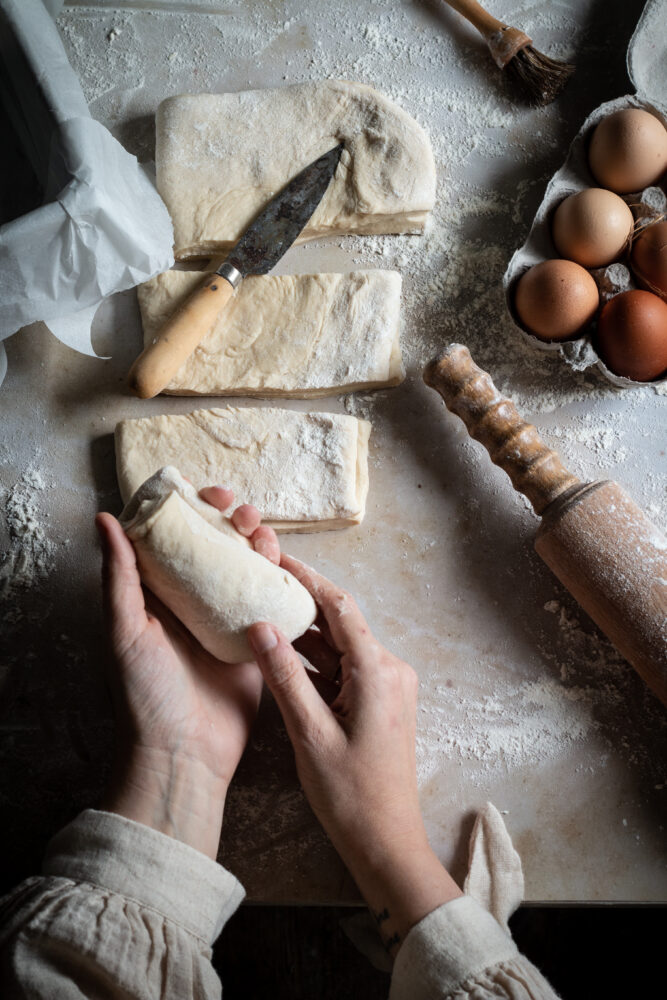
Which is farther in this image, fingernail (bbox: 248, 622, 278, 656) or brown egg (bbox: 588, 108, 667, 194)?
brown egg (bbox: 588, 108, 667, 194)

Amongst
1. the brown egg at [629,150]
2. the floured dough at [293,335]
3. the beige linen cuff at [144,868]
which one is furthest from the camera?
the floured dough at [293,335]

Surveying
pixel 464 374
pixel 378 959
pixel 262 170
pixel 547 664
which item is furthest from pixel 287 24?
pixel 378 959

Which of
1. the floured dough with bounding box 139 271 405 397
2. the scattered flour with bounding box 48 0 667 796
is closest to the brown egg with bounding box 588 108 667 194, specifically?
the scattered flour with bounding box 48 0 667 796

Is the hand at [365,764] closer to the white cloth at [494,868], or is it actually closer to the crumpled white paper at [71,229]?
the white cloth at [494,868]

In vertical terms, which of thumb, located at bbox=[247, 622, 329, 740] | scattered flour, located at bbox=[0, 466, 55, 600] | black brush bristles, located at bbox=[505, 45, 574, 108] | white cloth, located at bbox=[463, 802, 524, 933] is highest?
black brush bristles, located at bbox=[505, 45, 574, 108]

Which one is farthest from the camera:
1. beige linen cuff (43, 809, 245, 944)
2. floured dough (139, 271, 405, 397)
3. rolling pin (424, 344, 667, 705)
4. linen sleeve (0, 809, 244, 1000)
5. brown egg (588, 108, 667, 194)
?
floured dough (139, 271, 405, 397)

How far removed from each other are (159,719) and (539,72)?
1483 mm

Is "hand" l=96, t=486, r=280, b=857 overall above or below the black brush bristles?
below

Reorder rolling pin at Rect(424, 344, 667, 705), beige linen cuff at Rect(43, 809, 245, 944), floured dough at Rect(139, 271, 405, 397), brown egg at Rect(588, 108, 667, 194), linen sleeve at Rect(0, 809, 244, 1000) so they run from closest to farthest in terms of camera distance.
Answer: linen sleeve at Rect(0, 809, 244, 1000), beige linen cuff at Rect(43, 809, 245, 944), rolling pin at Rect(424, 344, 667, 705), brown egg at Rect(588, 108, 667, 194), floured dough at Rect(139, 271, 405, 397)

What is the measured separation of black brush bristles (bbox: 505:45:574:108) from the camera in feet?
5.17

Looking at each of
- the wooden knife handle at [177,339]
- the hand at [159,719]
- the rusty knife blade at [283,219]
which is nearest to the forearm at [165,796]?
the hand at [159,719]

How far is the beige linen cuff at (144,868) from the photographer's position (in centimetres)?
111

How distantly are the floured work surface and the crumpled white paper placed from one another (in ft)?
0.63

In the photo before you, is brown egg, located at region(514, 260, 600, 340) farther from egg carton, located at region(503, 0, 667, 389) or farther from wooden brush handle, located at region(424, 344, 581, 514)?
wooden brush handle, located at region(424, 344, 581, 514)
